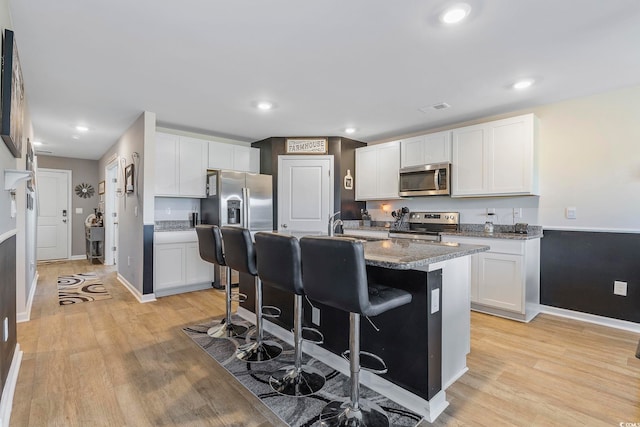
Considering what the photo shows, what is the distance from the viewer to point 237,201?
14.6 ft

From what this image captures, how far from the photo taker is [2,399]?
155cm

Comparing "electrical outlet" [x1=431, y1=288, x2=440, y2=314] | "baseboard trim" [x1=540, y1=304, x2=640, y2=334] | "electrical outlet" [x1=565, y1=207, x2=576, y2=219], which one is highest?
"electrical outlet" [x1=565, y1=207, x2=576, y2=219]

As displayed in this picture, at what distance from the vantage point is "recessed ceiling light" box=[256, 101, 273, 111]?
11.3 feet

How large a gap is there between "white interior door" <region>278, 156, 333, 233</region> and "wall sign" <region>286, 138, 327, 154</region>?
112 mm

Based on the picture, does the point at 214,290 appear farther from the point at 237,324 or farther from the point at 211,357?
the point at 211,357

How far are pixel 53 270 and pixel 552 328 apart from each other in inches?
301

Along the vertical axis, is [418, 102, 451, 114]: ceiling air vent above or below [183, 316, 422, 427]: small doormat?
above

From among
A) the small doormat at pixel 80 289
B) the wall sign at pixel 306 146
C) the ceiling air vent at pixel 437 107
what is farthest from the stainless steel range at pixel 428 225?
the small doormat at pixel 80 289

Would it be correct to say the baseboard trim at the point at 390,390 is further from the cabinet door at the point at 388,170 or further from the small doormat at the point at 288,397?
the cabinet door at the point at 388,170

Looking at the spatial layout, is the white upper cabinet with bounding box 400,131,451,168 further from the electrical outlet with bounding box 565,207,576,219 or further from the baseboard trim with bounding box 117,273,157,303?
the baseboard trim with bounding box 117,273,157,303

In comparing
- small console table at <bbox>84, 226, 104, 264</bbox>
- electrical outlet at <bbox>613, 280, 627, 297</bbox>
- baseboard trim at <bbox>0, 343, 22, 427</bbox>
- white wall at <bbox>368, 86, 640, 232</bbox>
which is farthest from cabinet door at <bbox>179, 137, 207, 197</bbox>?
electrical outlet at <bbox>613, 280, 627, 297</bbox>

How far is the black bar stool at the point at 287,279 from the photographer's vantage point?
5.92ft

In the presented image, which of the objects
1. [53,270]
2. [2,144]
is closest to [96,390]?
[2,144]

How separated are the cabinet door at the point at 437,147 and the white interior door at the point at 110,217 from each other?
5645 millimetres
